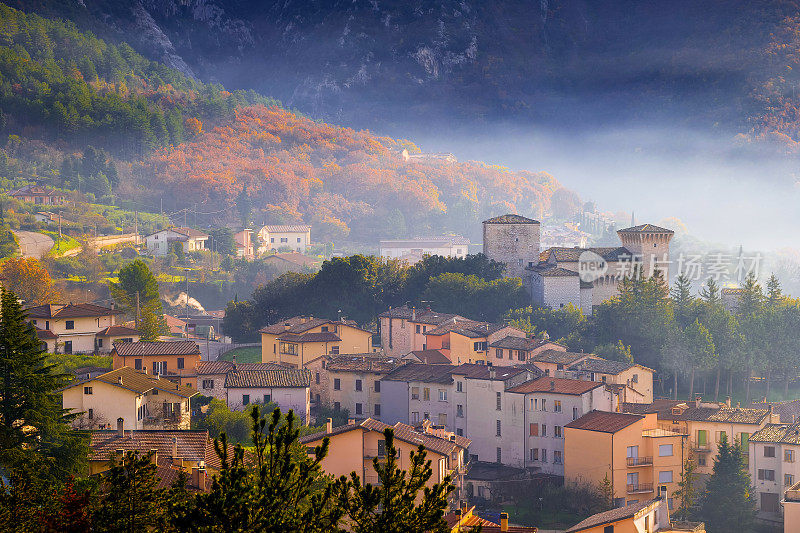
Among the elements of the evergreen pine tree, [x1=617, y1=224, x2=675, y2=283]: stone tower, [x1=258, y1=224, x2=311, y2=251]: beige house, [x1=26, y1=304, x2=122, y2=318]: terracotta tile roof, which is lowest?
the evergreen pine tree

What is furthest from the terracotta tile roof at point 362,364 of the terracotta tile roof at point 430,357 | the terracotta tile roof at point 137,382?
the terracotta tile roof at point 137,382

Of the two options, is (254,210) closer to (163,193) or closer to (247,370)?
(163,193)

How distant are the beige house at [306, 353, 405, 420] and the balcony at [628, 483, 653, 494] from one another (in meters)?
12.3

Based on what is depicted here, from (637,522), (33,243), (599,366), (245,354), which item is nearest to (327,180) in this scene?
(33,243)

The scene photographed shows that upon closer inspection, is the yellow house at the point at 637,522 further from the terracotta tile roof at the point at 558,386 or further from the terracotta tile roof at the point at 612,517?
the terracotta tile roof at the point at 558,386

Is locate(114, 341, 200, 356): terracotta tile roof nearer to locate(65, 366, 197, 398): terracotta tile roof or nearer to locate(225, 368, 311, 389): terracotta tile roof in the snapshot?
locate(65, 366, 197, 398): terracotta tile roof

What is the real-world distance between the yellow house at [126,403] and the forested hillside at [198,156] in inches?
3182

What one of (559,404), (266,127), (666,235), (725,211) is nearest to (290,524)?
(559,404)

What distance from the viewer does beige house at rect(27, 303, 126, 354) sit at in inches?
2235

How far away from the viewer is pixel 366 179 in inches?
6014

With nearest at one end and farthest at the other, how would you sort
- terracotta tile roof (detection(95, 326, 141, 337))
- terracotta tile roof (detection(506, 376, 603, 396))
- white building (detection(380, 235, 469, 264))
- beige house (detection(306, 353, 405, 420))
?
1. terracotta tile roof (detection(506, 376, 603, 396))
2. beige house (detection(306, 353, 405, 420))
3. terracotta tile roof (detection(95, 326, 141, 337))
4. white building (detection(380, 235, 469, 264))

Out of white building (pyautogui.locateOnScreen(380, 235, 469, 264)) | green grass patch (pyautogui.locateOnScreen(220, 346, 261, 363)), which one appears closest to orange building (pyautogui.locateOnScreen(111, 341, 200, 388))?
green grass patch (pyautogui.locateOnScreen(220, 346, 261, 363))

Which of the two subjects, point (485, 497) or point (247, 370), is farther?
point (247, 370)

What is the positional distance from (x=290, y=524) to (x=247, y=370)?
114 feet
